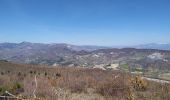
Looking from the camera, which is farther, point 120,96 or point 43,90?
point 43,90

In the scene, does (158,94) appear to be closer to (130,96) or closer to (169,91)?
(169,91)

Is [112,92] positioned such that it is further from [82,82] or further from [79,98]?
[82,82]

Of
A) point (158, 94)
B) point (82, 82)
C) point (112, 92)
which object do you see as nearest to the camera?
point (158, 94)

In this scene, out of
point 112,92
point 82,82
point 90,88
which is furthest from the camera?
point 82,82

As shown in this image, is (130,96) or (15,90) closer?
(130,96)

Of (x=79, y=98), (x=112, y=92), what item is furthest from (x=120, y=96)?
(x=79, y=98)

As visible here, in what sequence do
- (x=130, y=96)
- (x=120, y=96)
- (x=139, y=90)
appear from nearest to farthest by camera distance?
1. (x=130, y=96)
2. (x=120, y=96)
3. (x=139, y=90)

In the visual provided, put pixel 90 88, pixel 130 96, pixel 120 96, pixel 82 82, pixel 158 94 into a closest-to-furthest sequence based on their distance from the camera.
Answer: pixel 130 96 < pixel 158 94 < pixel 120 96 < pixel 90 88 < pixel 82 82

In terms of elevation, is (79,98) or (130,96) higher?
(130,96)

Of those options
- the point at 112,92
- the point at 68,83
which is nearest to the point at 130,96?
the point at 112,92
